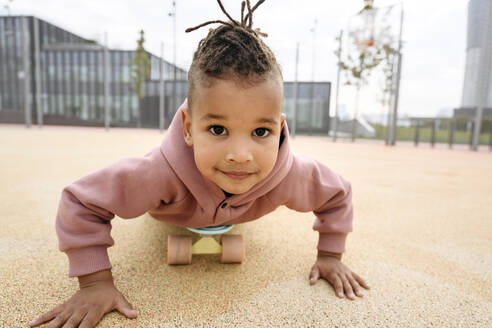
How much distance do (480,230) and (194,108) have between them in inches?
78.2

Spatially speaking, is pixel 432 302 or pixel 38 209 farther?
pixel 38 209

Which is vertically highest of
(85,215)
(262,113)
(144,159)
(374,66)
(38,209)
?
(374,66)

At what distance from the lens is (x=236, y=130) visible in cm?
103

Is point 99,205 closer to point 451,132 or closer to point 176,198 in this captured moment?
point 176,198

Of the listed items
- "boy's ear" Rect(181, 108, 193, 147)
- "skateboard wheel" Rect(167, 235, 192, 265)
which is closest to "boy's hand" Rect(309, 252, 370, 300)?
"skateboard wheel" Rect(167, 235, 192, 265)

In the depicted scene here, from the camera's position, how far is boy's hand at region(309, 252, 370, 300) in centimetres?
127

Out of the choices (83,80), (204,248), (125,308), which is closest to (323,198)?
(204,248)

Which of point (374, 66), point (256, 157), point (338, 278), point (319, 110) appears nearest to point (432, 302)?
point (338, 278)

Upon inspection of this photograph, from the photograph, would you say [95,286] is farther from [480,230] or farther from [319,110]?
[319,110]

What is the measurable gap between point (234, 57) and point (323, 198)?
71 centimetres

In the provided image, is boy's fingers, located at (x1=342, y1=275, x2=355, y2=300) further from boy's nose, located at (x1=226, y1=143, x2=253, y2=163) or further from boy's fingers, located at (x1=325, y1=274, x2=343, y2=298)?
boy's nose, located at (x1=226, y1=143, x2=253, y2=163)

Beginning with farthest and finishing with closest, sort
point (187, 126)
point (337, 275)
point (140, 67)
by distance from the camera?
point (140, 67)
point (337, 275)
point (187, 126)

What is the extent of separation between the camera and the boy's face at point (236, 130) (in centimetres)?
102

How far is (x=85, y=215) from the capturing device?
113 cm
